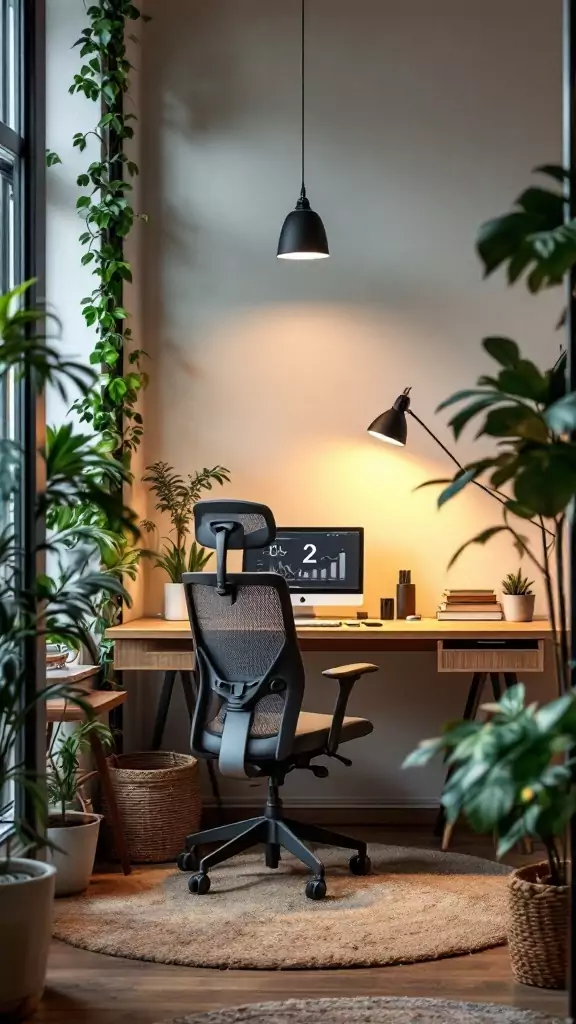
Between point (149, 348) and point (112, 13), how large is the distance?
130 centimetres

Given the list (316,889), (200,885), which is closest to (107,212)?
(200,885)

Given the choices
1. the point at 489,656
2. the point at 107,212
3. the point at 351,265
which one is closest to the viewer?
the point at 489,656

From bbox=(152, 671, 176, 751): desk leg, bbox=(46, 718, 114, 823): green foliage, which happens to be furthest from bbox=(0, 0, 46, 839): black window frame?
bbox=(152, 671, 176, 751): desk leg

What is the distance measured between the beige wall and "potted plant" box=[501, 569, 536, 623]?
9.8 inches

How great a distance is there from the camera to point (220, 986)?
3.34m

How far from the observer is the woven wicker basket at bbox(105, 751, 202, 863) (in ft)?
15.0

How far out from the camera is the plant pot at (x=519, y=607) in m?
5.03

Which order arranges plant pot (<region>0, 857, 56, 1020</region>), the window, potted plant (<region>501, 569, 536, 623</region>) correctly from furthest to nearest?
1. potted plant (<region>501, 569, 536, 623</region>)
2. the window
3. plant pot (<region>0, 857, 56, 1020</region>)

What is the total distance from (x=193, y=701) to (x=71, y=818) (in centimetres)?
88

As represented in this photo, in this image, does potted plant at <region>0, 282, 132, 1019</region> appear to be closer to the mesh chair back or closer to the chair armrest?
the mesh chair back

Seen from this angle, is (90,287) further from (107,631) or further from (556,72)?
(556,72)

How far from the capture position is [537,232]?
2.50 m

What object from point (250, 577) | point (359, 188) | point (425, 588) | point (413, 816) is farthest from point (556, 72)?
point (413, 816)

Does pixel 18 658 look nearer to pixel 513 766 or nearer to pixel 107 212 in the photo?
pixel 513 766
